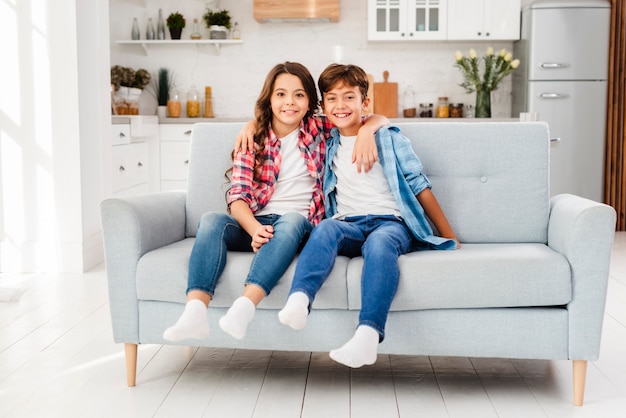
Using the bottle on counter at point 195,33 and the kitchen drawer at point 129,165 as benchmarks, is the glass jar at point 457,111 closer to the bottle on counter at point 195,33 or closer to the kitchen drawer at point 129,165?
the bottle on counter at point 195,33

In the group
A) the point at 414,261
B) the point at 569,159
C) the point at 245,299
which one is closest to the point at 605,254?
the point at 414,261

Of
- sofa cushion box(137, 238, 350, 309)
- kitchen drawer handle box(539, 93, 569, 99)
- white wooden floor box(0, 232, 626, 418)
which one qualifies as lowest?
white wooden floor box(0, 232, 626, 418)

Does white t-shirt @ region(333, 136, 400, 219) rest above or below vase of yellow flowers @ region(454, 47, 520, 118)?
below

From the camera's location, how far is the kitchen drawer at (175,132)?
552 centimetres

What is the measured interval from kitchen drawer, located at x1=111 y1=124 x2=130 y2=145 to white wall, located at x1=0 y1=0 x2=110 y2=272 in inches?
15.6

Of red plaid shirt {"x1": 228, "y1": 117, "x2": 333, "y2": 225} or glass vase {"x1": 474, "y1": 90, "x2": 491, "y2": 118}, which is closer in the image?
red plaid shirt {"x1": 228, "y1": 117, "x2": 333, "y2": 225}

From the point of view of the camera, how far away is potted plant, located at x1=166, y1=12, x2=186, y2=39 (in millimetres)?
5837

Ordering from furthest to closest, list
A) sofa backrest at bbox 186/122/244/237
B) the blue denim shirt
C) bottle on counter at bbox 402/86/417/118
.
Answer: bottle on counter at bbox 402/86/417/118 < sofa backrest at bbox 186/122/244/237 < the blue denim shirt

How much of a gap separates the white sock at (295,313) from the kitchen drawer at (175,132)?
372cm

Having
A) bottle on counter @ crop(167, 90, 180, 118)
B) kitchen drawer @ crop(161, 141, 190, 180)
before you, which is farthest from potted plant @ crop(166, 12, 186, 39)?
kitchen drawer @ crop(161, 141, 190, 180)

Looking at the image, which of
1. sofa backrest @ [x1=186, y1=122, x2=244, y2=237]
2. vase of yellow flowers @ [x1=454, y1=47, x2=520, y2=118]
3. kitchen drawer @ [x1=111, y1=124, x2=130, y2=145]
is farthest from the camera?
vase of yellow flowers @ [x1=454, y1=47, x2=520, y2=118]

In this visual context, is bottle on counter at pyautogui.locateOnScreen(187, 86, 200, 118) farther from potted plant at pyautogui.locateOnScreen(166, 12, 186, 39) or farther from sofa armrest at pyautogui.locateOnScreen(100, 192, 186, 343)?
sofa armrest at pyautogui.locateOnScreen(100, 192, 186, 343)

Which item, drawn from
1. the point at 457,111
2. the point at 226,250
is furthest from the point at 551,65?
the point at 226,250

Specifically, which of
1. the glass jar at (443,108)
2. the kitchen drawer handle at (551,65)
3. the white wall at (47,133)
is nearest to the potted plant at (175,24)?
the white wall at (47,133)
